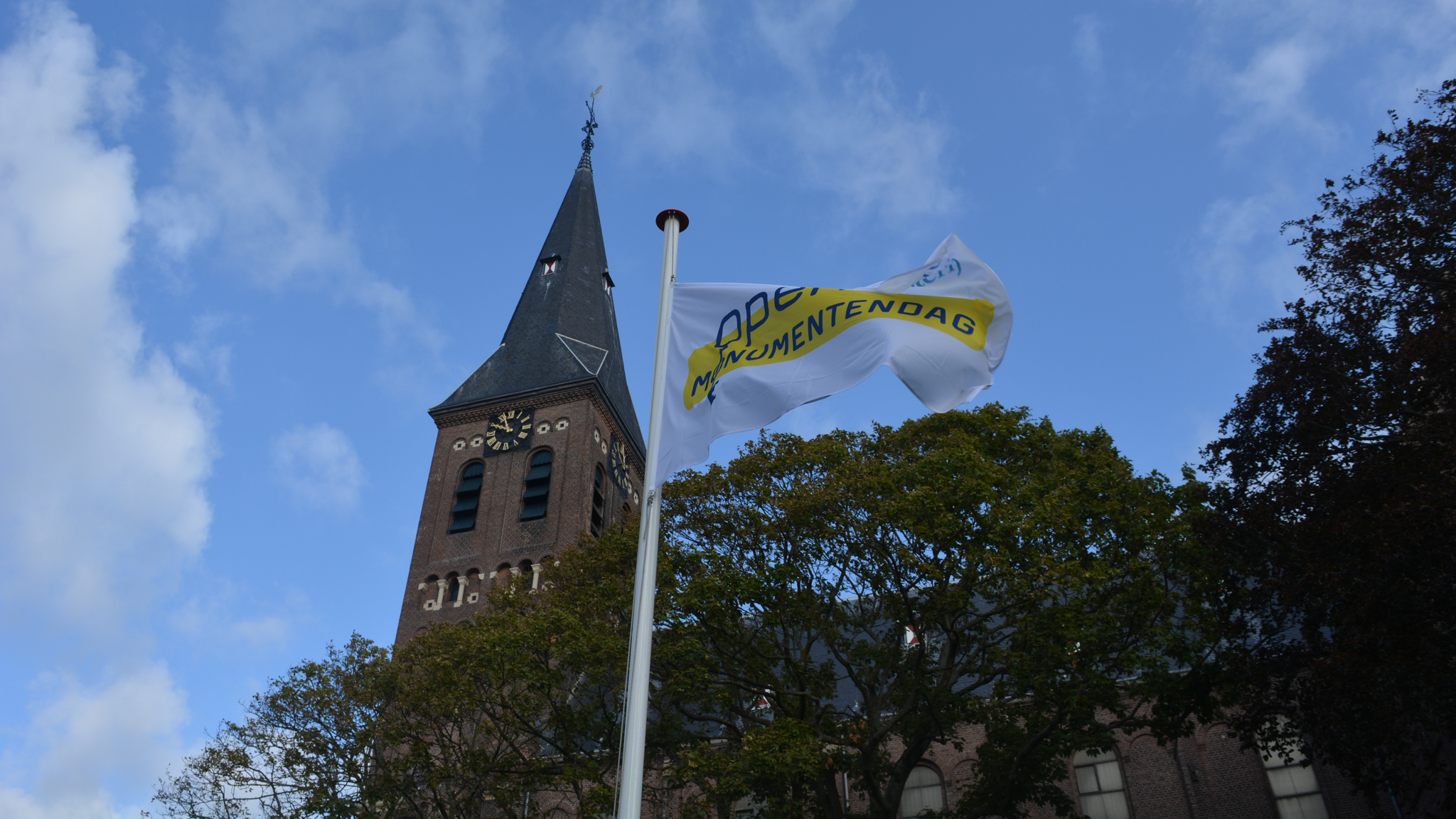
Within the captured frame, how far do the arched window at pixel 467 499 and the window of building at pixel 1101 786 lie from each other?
2604 cm

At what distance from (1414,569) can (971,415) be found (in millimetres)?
8813

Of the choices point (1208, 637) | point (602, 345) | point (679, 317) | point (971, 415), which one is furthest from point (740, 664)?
point (602, 345)

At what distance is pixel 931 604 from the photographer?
61.5ft

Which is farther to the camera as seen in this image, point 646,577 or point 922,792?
point 922,792

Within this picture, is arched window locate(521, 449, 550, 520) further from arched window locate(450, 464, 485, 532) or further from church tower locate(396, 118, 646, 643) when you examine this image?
arched window locate(450, 464, 485, 532)

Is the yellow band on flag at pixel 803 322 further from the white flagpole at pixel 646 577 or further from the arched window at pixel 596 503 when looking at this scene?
the arched window at pixel 596 503

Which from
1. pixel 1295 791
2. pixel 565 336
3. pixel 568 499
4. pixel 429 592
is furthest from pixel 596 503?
pixel 1295 791

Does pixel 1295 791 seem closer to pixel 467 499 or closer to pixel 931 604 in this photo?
pixel 931 604

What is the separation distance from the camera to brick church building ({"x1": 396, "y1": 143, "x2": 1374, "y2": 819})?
92.7 ft

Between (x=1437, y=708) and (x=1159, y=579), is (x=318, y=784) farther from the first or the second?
(x=1437, y=708)

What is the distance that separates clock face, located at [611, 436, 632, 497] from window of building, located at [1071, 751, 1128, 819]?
2492 centimetres

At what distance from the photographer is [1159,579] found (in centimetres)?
1850

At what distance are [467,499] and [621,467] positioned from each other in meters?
7.52

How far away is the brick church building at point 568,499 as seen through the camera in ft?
92.7
